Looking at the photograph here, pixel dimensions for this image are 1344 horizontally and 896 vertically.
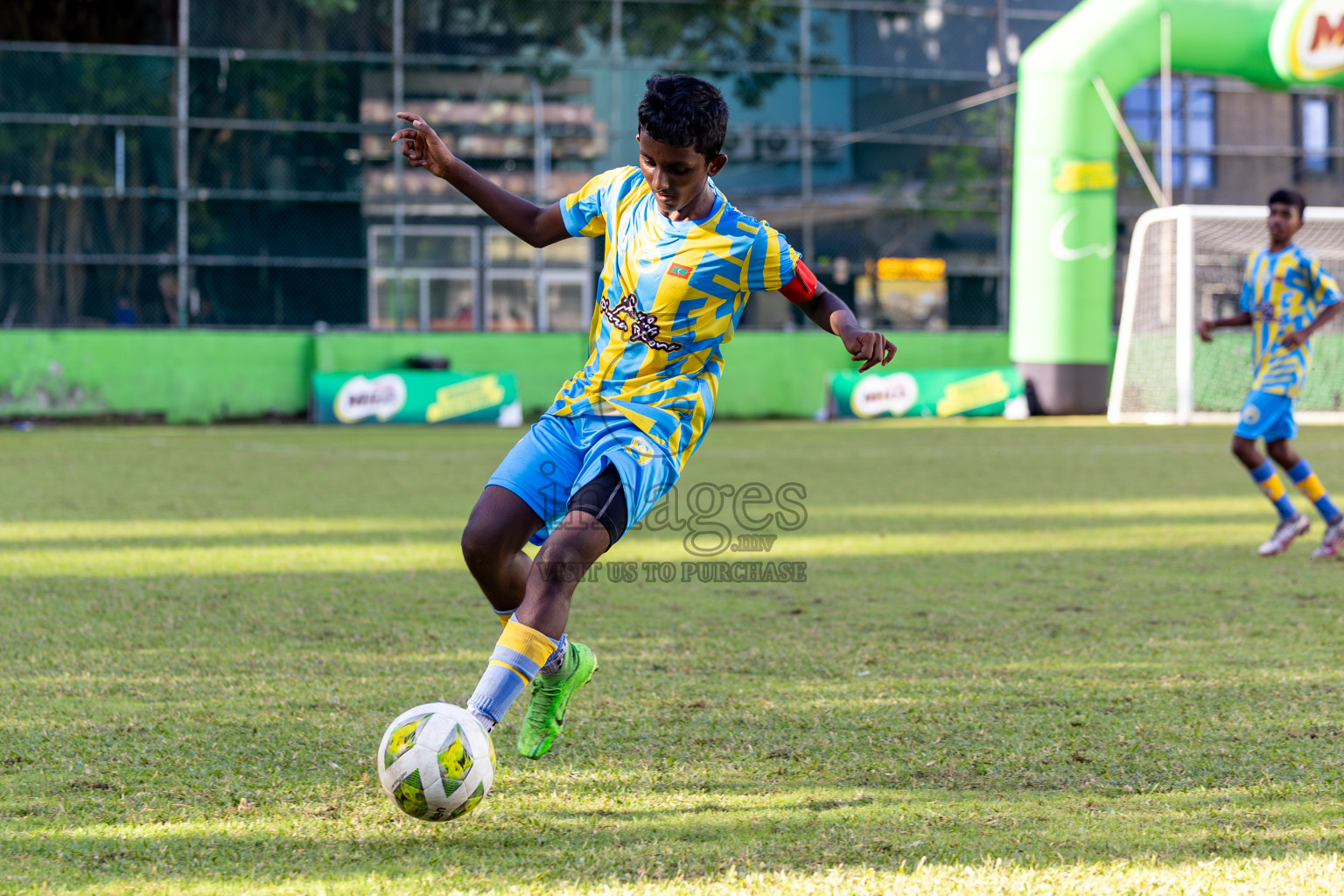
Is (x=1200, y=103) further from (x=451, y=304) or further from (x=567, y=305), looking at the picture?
(x=451, y=304)

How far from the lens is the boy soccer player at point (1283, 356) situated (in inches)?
320

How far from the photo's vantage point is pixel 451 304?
75.2 feet

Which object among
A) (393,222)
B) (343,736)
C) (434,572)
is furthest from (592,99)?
(343,736)

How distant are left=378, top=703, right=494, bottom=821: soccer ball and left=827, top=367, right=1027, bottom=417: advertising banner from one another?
18.3 m

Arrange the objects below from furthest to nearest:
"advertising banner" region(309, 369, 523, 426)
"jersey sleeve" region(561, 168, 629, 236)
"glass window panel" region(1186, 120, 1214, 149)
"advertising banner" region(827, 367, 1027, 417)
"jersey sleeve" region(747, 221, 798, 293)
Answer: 1. "glass window panel" region(1186, 120, 1214, 149)
2. "advertising banner" region(827, 367, 1027, 417)
3. "advertising banner" region(309, 369, 523, 426)
4. "jersey sleeve" region(561, 168, 629, 236)
5. "jersey sleeve" region(747, 221, 798, 293)

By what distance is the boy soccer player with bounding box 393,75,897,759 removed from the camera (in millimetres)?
3664

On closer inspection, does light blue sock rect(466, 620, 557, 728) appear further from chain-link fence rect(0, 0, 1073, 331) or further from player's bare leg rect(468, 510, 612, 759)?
chain-link fence rect(0, 0, 1073, 331)

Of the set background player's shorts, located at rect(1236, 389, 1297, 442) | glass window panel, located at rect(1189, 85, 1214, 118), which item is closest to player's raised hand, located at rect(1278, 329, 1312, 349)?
background player's shorts, located at rect(1236, 389, 1297, 442)

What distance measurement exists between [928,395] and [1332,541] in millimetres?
13439

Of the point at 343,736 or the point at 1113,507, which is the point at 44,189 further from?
the point at 343,736

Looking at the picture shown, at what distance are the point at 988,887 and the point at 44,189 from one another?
858 inches

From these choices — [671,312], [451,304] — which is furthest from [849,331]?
[451,304]

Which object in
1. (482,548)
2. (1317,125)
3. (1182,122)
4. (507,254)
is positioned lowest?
(482,548)

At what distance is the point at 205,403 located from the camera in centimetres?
2025
